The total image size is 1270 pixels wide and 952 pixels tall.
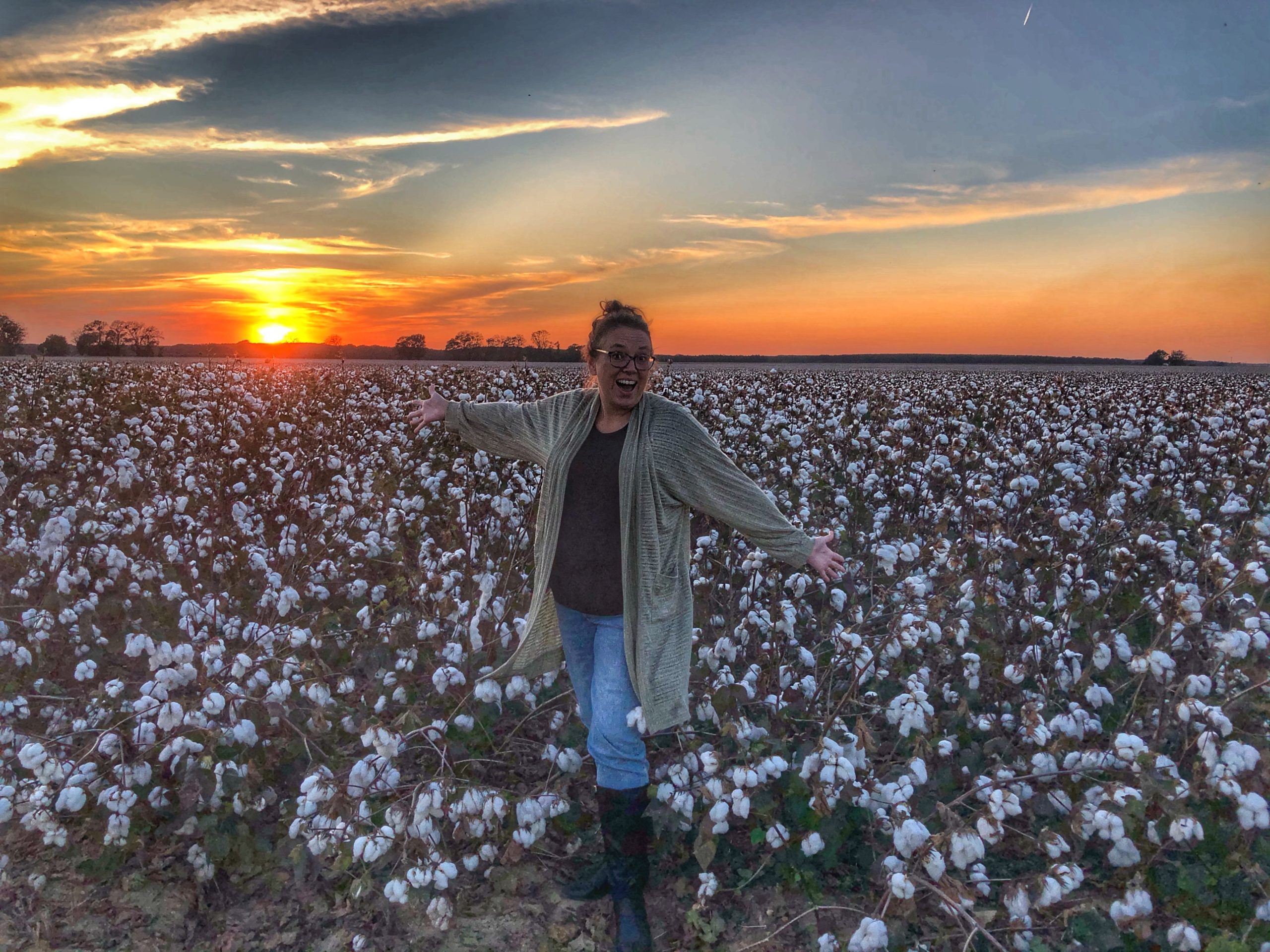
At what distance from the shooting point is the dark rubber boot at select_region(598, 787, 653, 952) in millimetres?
3791

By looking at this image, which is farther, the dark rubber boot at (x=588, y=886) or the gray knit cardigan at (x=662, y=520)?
the dark rubber boot at (x=588, y=886)

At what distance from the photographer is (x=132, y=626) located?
244 inches

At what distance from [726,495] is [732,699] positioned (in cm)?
140

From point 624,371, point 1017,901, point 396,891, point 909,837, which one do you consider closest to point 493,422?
point 624,371

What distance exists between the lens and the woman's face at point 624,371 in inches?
145

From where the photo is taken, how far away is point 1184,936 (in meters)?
3.40

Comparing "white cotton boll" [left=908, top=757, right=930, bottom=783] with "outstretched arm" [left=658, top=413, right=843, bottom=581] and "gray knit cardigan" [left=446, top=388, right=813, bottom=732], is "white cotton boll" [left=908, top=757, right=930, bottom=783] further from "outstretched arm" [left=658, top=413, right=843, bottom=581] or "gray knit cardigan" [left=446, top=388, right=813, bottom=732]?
"gray knit cardigan" [left=446, top=388, right=813, bottom=732]

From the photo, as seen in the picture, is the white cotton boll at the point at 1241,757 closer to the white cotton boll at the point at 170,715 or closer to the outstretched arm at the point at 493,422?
the outstretched arm at the point at 493,422

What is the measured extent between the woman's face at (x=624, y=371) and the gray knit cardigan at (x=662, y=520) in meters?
0.10

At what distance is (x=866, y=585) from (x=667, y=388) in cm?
863

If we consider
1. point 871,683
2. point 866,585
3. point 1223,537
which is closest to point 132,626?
point 871,683

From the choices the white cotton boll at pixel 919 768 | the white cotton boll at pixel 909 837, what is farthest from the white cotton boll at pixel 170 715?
the white cotton boll at pixel 919 768

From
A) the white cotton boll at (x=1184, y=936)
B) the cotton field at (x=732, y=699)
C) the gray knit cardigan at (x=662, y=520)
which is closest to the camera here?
the white cotton boll at (x=1184, y=936)

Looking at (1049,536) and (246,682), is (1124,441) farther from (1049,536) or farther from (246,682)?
(246,682)
